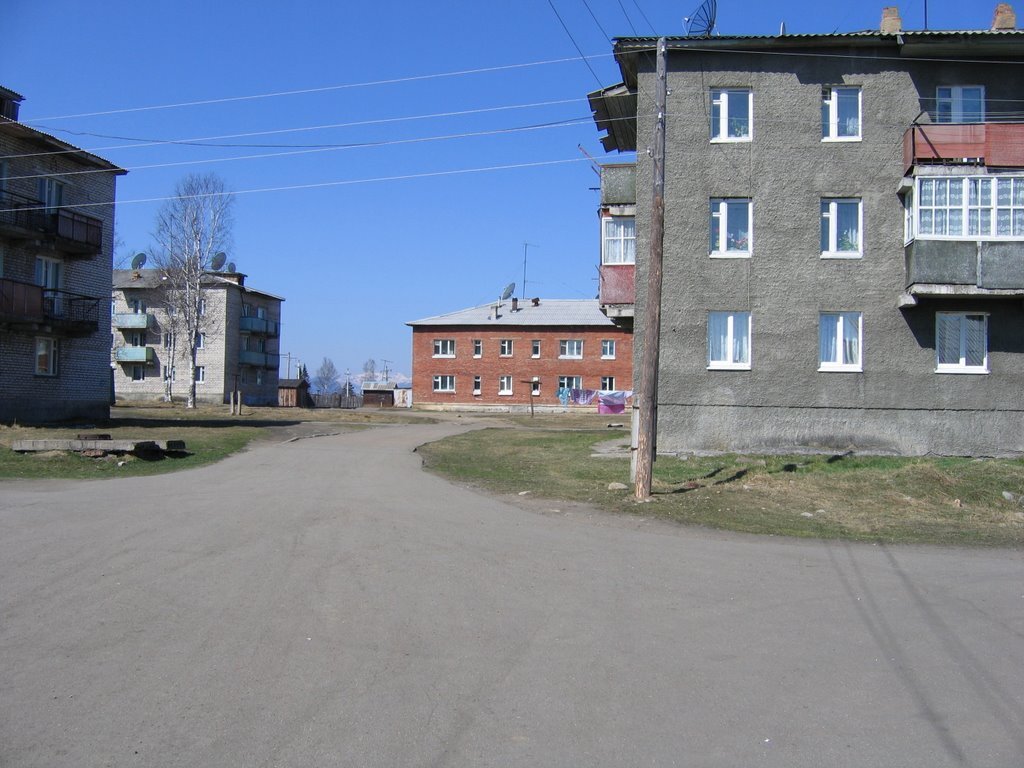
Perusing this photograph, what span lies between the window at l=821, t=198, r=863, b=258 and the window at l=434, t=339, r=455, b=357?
47253mm

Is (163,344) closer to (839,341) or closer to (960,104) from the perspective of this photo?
(839,341)

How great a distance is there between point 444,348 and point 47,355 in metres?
36.2

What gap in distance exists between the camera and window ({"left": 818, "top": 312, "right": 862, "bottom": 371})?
69.9 feet

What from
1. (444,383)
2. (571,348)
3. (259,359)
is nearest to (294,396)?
(259,359)

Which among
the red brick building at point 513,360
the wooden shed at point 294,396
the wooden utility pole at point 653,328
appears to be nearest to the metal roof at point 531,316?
the red brick building at point 513,360

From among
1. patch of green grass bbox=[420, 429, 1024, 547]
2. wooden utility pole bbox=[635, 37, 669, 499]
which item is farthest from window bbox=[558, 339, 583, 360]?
wooden utility pole bbox=[635, 37, 669, 499]

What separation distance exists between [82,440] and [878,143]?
20392mm

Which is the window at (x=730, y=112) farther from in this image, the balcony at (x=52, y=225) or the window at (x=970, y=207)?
the balcony at (x=52, y=225)

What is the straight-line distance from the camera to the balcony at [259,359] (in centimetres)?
7056

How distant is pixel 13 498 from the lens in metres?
13.6

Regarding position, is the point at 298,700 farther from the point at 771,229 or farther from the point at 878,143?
the point at 878,143

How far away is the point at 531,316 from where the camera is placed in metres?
68.2

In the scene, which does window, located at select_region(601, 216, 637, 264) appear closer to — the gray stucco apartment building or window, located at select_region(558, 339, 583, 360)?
the gray stucco apartment building

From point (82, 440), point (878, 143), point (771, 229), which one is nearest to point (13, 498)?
point (82, 440)
